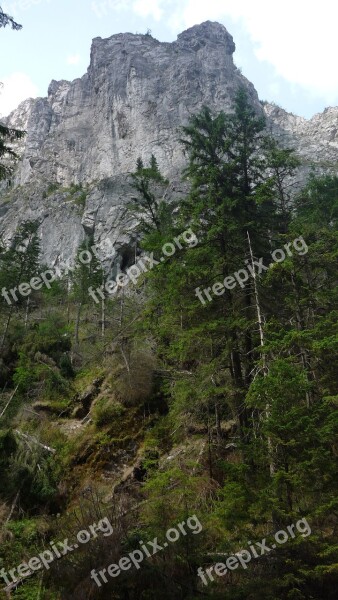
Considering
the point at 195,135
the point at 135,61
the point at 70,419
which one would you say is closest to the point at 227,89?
the point at 135,61

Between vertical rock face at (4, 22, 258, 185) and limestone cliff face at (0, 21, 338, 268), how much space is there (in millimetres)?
171

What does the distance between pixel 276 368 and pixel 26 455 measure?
8990 millimetres

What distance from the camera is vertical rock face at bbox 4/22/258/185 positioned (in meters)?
65.4

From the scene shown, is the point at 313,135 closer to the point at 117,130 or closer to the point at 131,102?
the point at 131,102

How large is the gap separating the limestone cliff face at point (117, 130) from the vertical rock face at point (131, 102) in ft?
0.56

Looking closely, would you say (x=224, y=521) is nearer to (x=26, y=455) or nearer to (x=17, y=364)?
(x=26, y=455)

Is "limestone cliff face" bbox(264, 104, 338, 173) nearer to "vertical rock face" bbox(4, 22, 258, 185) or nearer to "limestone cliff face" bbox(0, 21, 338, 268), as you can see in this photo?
"limestone cliff face" bbox(0, 21, 338, 268)

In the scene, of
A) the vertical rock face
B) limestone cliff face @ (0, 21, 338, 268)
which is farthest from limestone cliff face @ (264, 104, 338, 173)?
the vertical rock face

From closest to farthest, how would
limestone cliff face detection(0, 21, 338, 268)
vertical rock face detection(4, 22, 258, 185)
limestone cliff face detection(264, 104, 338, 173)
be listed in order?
limestone cliff face detection(264, 104, 338, 173) < limestone cliff face detection(0, 21, 338, 268) < vertical rock face detection(4, 22, 258, 185)

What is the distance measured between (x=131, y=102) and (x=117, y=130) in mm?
5201

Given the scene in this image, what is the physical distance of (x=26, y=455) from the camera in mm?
14102

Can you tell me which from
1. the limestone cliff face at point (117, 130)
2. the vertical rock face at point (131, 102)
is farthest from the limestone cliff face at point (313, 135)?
the vertical rock face at point (131, 102)

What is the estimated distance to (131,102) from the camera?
7069 cm

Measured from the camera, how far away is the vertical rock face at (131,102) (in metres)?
65.4
